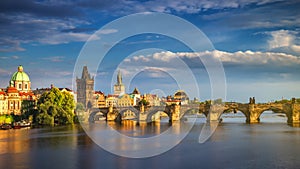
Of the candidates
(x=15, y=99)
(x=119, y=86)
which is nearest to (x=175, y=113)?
(x=15, y=99)

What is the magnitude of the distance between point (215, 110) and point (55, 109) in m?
23.6

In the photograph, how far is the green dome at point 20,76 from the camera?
7400cm

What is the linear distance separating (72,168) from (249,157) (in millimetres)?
10945

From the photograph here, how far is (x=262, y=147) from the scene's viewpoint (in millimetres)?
28875

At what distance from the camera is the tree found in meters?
50.7

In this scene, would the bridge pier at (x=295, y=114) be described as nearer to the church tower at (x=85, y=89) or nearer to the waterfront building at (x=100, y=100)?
the church tower at (x=85, y=89)

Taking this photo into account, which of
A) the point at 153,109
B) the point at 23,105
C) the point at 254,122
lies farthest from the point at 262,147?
the point at 23,105

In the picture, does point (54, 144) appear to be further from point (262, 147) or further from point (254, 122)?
point (254, 122)

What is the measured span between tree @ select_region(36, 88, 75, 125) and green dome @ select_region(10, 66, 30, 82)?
21.8 m

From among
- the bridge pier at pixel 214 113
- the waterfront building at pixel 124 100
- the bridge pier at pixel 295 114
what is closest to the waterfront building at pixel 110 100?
the waterfront building at pixel 124 100

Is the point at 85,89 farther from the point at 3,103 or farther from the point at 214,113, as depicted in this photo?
the point at 214,113

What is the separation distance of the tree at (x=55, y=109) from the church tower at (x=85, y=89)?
35.5 meters

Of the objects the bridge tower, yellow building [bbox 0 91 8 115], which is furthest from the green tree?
the bridge tower

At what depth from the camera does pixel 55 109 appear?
2023 inches
